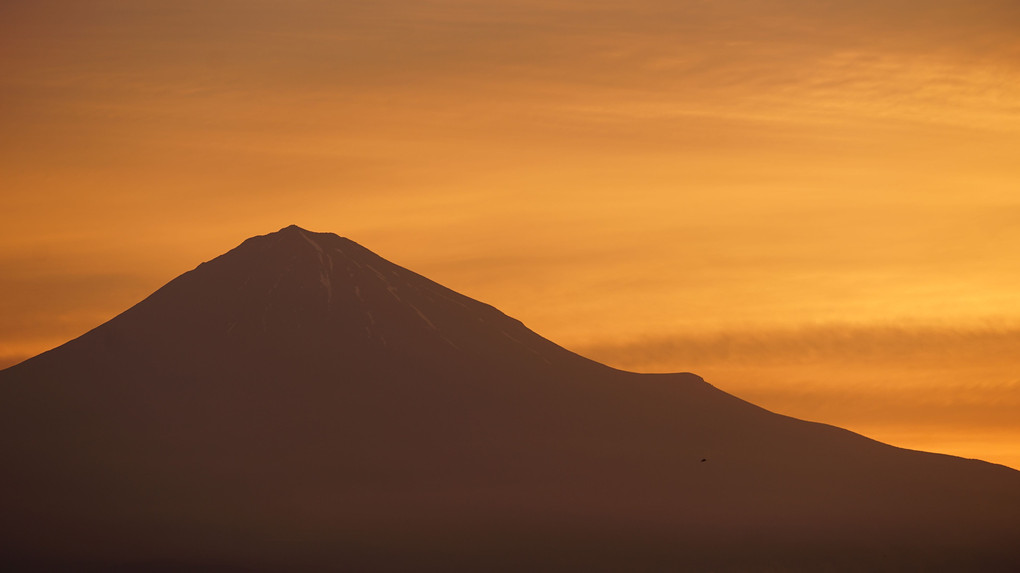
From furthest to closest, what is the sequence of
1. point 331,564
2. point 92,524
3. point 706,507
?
point 706,507 < point 92,524 < point 331,564

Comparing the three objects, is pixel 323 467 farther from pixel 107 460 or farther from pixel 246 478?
pixel 107 460

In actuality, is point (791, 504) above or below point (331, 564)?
above

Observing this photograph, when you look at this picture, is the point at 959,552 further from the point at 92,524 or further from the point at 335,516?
the point at 92,524

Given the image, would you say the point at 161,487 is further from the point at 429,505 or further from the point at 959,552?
the point at 959,552

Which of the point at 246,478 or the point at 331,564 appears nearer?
the point at 331,564

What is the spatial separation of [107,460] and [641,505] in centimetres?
6977

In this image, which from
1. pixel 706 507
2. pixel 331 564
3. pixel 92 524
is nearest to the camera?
pixel 331 564

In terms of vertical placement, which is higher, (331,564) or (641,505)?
(641,505)

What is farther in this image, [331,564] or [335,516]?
[335,516]

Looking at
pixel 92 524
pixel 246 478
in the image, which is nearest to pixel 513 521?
pixel 246 478

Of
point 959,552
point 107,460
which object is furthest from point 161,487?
point 959,552

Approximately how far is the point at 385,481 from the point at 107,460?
122 ft

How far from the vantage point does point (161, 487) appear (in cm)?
18938

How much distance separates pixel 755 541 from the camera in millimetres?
183625
